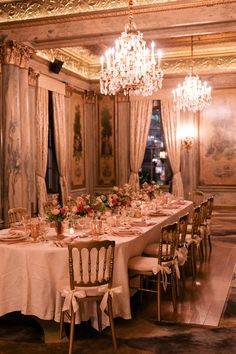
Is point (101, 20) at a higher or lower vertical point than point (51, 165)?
higher

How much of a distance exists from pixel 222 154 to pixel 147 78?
252 inches

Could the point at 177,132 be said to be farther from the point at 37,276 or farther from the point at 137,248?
the point at 37,276

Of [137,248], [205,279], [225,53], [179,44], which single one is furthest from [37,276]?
[225,53]

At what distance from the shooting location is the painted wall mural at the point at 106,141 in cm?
1272

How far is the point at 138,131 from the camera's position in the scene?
488 inches

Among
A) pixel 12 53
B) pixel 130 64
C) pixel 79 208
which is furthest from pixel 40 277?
pixel 12 53

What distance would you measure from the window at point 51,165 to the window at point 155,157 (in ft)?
9.34

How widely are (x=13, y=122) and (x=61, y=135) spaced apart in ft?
9.13

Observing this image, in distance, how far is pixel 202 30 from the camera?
7.08 m

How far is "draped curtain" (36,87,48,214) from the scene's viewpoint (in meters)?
9.65

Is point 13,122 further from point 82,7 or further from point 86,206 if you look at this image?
point 86,206

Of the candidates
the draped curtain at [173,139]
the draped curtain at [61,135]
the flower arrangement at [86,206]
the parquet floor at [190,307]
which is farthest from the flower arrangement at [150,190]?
the draped curtain at [173,139]

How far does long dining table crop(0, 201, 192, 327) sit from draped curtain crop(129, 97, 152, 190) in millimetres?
7910

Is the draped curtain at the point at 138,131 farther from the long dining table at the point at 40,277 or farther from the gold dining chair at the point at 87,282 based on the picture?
the gold dining chair at the point at 87,282
